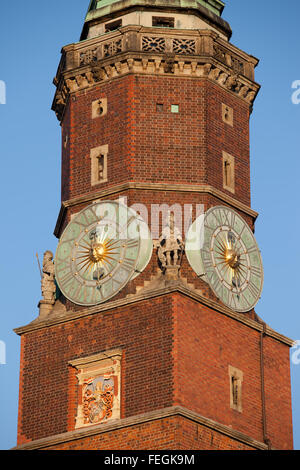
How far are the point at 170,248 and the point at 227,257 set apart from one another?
2196 millimetres

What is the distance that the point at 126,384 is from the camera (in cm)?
5569

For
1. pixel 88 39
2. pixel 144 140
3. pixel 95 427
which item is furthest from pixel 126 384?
pixel 88 39

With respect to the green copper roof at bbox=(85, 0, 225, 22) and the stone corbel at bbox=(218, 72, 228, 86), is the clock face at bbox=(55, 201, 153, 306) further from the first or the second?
the green copper roof at bbox=(85, 0, 225, 22)

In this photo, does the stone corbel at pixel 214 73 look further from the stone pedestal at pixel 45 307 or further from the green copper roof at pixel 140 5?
the stone pedestal at pixel 45 307

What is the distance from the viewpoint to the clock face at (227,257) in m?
57.5

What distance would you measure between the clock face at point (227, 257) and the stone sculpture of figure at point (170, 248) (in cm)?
54

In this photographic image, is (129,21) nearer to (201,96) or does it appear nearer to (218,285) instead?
(201,96)

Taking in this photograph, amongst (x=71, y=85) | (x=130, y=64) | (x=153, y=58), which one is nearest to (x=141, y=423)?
(x=130, y=64)

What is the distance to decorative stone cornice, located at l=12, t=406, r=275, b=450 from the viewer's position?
54.2 metres

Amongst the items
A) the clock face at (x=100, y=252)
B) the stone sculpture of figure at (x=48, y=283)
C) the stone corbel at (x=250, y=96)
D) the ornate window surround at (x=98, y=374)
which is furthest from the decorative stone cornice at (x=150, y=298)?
the stone corbel at (x=250, y=96)

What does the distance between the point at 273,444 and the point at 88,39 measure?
46.3ft

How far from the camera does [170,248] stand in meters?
56.8

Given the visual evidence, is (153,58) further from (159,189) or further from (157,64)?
(159,189)
